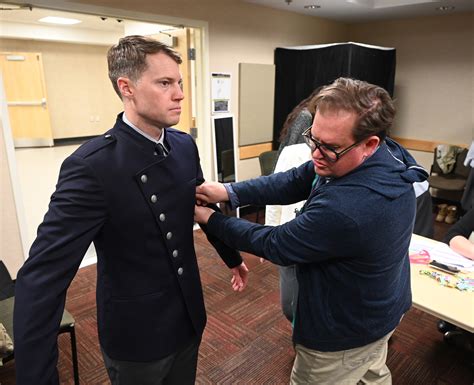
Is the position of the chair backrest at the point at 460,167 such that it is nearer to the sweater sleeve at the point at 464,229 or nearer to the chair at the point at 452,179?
the chair at the point at 452,179

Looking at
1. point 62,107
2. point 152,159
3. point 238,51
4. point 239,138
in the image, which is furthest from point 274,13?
point 62,107

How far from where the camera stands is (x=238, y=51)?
13.1 feet

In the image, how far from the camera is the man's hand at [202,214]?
117cm

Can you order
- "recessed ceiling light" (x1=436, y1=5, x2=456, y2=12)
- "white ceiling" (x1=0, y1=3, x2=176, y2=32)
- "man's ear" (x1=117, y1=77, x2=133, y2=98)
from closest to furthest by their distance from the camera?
"man's ear" (x1=117, y1=77, x2=133, y2=98), "recessed ceiling light" (x1=436, y1=5, x2=456, y2=12), "white ceiling" (x1=0, y1=3, x2=176, y2=32)

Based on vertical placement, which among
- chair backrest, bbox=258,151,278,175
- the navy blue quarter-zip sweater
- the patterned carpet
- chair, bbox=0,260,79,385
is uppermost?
the navy blue quarter-zip sweater

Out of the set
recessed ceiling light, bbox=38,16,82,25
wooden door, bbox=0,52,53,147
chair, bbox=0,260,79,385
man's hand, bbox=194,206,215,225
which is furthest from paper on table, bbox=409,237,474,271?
wooden door, bbox=0,52,53,147

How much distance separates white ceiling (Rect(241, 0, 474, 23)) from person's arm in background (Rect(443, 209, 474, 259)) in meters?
2.82

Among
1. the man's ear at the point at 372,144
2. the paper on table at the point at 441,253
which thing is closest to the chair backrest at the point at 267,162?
the paper on table at the point at 441,253

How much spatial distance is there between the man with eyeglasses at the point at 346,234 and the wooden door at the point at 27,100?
8.04 meters

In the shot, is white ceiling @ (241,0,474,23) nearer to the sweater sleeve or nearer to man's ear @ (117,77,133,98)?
the sweater sleeve

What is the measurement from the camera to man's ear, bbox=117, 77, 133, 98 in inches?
36.6

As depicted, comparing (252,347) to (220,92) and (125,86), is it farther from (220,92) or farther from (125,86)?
(220,92)

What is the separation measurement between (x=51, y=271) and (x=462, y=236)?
6.92 feet

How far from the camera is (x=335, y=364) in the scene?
120cm
